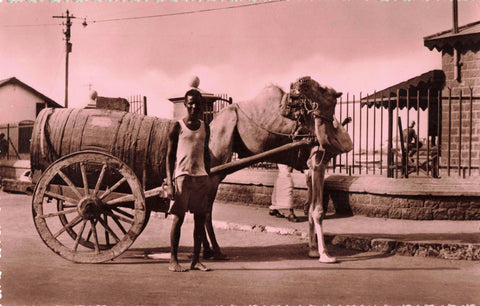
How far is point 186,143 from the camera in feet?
21.0

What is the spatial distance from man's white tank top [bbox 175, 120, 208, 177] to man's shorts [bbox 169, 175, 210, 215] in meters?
0.07

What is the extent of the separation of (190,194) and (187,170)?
28 centimetres

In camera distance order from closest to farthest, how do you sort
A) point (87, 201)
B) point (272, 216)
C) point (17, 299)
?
point (17, 299), point (87, 201), point (272, 216)

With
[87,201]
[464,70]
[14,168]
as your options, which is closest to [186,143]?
[87,201]

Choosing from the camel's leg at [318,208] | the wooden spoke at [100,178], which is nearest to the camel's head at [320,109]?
the camel's leg at [318,208]

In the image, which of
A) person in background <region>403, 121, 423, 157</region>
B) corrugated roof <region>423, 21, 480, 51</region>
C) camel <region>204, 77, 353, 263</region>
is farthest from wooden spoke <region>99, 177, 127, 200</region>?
corrugated roof <region>423, 21, 480, 51</region>

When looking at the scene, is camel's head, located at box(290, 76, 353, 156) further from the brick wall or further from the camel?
the brick wall

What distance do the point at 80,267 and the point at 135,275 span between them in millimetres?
731

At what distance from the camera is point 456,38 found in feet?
50.2

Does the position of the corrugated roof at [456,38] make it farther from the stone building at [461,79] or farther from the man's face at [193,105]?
the man's face at [193,105]

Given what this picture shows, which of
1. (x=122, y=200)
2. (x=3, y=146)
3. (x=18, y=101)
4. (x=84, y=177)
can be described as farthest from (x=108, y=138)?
(x=18, y=101)

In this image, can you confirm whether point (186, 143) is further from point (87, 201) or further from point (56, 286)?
point (56, 286)

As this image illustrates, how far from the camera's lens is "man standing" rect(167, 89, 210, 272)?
20.9 ft

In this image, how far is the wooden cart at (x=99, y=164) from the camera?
6711 millimetres
